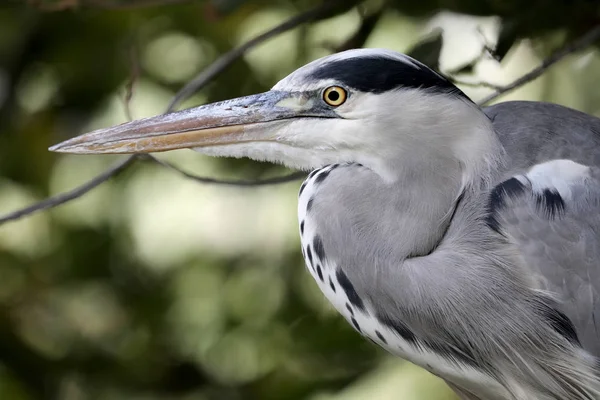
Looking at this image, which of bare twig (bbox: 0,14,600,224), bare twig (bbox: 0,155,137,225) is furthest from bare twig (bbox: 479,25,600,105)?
bare twig (bbox: 0,155,137,225)

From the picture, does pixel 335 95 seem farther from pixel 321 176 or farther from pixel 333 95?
pixel 321 176

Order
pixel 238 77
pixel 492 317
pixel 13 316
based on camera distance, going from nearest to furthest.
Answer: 1. pixel 492 317
2. pixel 238 77
3. pixel 13 316

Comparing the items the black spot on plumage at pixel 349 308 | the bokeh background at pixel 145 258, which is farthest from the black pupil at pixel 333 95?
the bokeh background at pixel 145 258

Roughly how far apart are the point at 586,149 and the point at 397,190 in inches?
15.4

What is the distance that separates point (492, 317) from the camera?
5.25ft

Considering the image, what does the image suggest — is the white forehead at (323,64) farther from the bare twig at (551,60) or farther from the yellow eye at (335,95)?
the bare twig at (551,60)

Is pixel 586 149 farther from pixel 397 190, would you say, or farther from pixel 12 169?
pixel 12 169

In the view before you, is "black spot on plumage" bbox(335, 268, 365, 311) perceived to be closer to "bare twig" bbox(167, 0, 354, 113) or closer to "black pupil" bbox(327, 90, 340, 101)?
"black pupil" bbox(327, 90, 340, 101)

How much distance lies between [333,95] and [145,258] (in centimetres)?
171

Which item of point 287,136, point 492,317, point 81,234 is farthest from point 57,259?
point 492,317

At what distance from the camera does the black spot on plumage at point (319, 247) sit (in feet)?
5.27

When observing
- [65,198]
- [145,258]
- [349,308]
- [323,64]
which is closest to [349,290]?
[349,308]

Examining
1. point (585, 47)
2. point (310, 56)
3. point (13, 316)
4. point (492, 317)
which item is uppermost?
point (585, 47)

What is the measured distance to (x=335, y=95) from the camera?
161 cm
